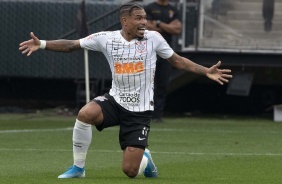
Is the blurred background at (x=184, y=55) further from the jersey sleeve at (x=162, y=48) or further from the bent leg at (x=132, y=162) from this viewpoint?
the bent leg at (x=132, y=162)

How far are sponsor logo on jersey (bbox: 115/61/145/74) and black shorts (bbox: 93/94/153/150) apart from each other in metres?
0.30

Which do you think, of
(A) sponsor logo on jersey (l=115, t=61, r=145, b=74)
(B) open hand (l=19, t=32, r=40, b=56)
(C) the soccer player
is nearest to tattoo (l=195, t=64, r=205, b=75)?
(C) the soccer player

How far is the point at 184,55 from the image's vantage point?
19.4 metres

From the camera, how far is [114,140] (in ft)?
49.9

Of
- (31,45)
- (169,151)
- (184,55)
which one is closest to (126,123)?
(31,45)

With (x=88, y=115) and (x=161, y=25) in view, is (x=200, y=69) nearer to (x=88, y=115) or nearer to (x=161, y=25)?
(x=88, y=115)

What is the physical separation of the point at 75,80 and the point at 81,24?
1.61 meters

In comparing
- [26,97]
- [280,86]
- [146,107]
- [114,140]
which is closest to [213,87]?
[280,86]

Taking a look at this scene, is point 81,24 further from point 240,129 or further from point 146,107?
point 146,107

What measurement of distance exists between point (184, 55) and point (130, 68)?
29.6 feet

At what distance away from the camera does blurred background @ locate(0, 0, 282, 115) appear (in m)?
19.0

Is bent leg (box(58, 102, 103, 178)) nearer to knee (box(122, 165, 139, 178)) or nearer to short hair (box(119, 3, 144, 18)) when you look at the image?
knee (box(122, 165, 139, 178))

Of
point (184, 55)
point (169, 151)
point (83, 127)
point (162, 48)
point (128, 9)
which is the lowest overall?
point (169, 151)

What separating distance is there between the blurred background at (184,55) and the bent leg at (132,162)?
8965 millimetres
